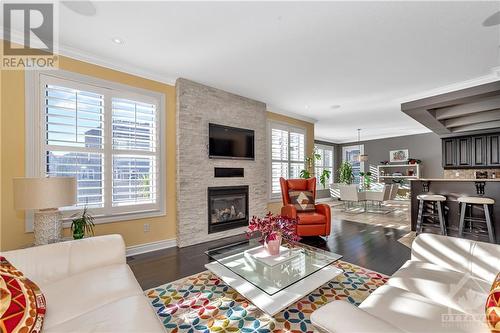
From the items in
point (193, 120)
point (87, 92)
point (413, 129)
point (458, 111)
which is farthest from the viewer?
point (413, 129)

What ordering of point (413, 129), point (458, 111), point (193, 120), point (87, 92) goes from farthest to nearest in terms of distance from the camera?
point (413, 129) → point (458, 111) → point (193, 120) → point (87, 92)

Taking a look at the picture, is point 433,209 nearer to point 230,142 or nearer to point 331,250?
point 331,250

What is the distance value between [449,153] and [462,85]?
3873mm

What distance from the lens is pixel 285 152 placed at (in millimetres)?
5691

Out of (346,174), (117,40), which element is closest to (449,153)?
(346,174)

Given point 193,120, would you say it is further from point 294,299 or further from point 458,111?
point 458,111

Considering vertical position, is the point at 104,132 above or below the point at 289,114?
below

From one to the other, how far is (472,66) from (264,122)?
3.44 m

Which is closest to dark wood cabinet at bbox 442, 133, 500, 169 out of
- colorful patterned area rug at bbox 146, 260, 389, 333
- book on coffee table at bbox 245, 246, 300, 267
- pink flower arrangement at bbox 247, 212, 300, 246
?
colorful patterned area rug at bbox 146, 260, 389, 333

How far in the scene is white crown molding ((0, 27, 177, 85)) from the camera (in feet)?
8.25

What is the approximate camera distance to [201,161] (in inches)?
152

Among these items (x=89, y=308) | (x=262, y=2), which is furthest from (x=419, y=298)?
(x=262, y=2)

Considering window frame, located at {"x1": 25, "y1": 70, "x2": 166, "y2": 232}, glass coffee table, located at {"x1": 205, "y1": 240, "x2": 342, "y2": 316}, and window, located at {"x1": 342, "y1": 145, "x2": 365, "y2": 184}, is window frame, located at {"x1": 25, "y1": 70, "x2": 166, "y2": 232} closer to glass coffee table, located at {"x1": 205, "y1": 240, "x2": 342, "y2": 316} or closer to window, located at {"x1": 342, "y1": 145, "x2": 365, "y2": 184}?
glass coffee table, located at {"x1": 205, "y1": 240, "x2": 342, "y2": 316}

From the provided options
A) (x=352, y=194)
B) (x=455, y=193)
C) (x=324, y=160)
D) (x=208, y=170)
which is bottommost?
(x=352, y=194)
